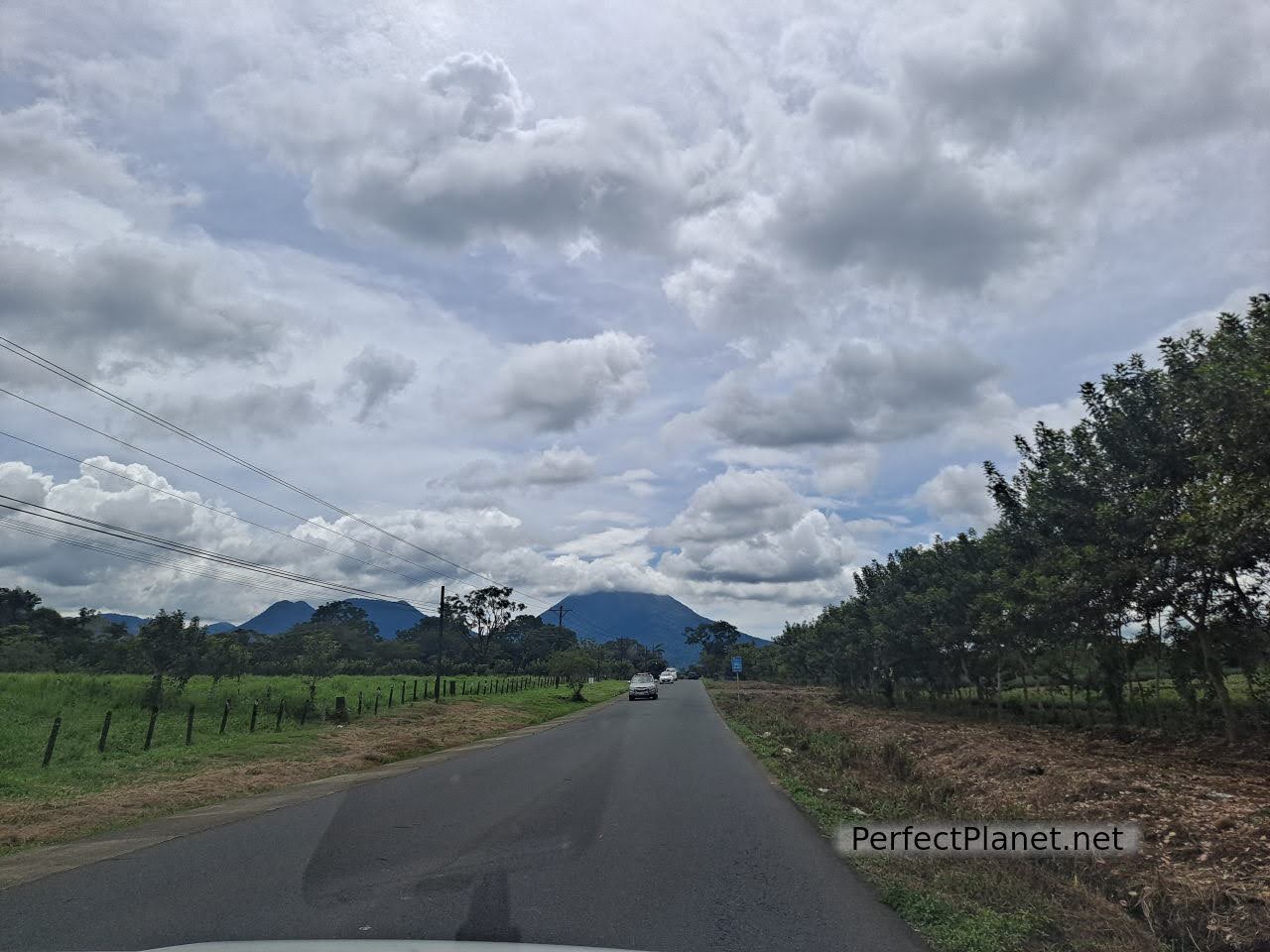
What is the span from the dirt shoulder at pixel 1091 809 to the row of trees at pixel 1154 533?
2550 mm

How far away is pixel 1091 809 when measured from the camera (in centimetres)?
988

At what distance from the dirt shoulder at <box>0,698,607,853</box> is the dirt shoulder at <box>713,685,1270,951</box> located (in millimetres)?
10677

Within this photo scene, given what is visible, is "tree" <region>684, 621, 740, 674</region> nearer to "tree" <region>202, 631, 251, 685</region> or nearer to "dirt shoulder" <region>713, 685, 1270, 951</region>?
"tree" <region>202, 631, 251, 685</region>

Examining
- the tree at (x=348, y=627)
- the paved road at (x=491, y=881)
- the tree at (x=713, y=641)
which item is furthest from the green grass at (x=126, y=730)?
the tree at (x=713, y=641)

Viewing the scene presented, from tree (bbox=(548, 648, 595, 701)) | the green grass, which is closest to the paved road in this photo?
the green grass

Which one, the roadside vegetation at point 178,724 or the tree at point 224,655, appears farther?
the tree at point 224,655

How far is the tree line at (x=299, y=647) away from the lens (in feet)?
153

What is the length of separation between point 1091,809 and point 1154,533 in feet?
32.6

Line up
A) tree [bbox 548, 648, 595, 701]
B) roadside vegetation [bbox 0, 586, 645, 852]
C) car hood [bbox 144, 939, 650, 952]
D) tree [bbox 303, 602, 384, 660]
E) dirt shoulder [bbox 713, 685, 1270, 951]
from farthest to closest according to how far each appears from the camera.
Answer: tree [bbox 303, 602, 384, 660] < tree [bbox 548, 648, 595, 701] < roadside vegetation [bbox 0, 586, 645, 852] < dirt shoulder [bbox 713, 685, 1270, 951] < car hood [bbox 144, 939, 650, 952]

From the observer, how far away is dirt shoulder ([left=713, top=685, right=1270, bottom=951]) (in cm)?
595

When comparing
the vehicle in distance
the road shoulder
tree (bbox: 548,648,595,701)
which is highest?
tree (bbox: 548,648,595,701)

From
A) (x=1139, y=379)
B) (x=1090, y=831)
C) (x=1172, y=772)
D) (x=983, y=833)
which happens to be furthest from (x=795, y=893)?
(x=1139, y=379)

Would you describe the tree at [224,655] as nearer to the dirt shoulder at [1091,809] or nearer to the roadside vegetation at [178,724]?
the roadside vegetation at [178,724]

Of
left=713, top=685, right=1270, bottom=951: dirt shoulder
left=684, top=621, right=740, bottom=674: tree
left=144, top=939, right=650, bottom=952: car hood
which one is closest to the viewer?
left=144, top=939, right=650, bottom=952: car hood
